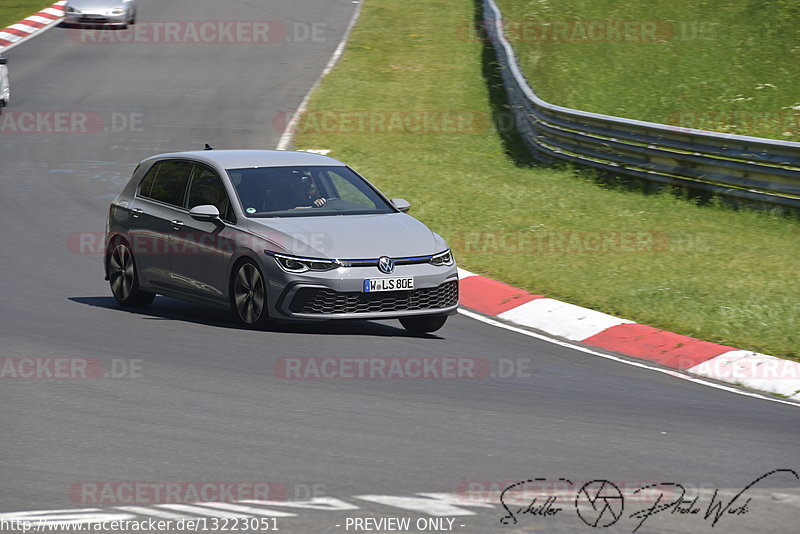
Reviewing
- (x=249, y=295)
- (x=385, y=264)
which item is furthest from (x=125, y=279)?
(x=385, y=264)

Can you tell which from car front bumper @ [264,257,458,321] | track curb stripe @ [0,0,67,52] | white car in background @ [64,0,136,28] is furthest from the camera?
white car in background @ [64,0,136,28]

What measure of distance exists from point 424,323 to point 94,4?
89.6 ft

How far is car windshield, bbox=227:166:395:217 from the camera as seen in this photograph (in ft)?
37.1

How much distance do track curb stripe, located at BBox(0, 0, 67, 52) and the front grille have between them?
82.7ft

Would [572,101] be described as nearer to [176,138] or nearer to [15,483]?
[176,138]

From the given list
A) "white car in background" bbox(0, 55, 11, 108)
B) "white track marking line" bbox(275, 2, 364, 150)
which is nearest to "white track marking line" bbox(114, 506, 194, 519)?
"white track marking line" bbox(275, 2, 364, 150)

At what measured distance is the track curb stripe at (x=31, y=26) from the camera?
113 feet

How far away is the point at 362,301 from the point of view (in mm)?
10508

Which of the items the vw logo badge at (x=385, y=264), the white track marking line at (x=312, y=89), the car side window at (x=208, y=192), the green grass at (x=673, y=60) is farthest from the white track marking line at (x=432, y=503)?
the green grass at (x=673, y=60)

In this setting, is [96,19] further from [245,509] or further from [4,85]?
[245,509]

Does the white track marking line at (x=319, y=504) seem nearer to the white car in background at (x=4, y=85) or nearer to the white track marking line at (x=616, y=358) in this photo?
the white track marking line at (x=616, y=358)

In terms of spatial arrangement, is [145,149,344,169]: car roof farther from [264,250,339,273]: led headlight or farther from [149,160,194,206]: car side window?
[264,250,339,273]: led headlight

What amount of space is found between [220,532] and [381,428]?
204 centimetres

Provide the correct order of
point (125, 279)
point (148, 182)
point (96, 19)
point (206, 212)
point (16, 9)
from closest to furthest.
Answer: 1. point (206, 212)
2. point (125, 279)
3. point (148, 182)
4. point (96, 19)
5. point (16, 9)
